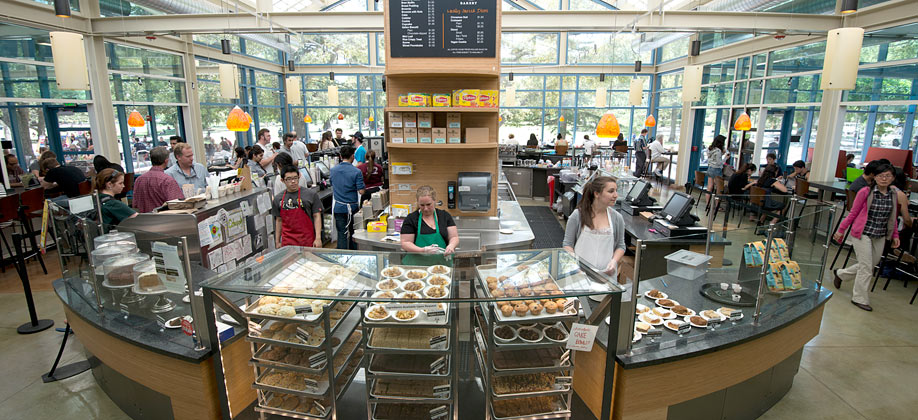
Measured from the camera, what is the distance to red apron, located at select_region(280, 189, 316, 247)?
4836mm

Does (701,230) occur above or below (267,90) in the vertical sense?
below

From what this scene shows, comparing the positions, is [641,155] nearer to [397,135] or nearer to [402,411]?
[397,135]

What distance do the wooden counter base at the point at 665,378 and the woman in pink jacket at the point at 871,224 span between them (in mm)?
3260

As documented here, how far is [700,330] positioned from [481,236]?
2499 millimetres

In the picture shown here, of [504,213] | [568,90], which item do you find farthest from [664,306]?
[568,90]

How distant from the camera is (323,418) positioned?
254cm

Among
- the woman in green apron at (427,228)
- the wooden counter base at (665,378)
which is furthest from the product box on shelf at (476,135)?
the wooden counter base at (665,378)

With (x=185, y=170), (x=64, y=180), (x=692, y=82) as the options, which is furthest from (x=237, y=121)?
(x=692, y=82)

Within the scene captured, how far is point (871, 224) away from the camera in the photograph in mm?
5031

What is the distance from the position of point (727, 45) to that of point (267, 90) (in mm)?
15656

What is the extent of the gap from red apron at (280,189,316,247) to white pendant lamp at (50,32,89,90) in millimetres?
2807

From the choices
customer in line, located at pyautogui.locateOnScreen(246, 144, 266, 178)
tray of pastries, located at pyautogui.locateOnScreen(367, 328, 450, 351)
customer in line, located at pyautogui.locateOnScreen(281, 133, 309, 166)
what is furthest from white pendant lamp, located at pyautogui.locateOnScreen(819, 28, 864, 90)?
customer in line, located at pyautogui.locateOnScreen(281, 133, 309, 166)

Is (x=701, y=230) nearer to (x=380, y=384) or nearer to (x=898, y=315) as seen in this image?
(x=898, y=315)

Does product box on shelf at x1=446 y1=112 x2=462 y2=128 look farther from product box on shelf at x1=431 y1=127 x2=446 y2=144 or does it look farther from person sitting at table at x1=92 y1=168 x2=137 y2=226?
person sitting at table at x1=92 y1=168 x2=137 y2=226
